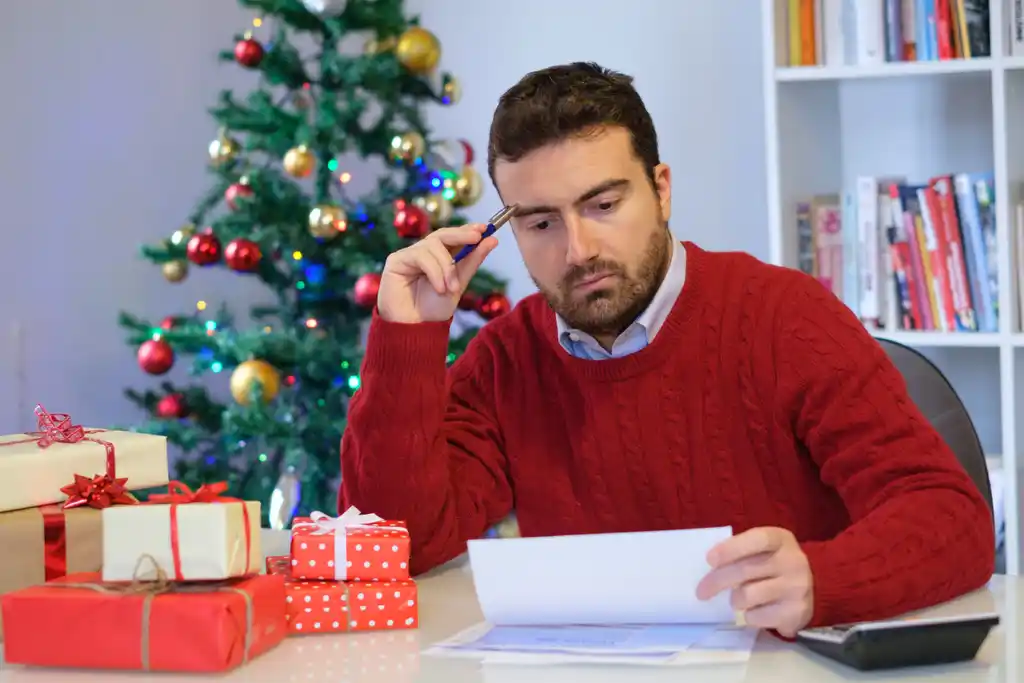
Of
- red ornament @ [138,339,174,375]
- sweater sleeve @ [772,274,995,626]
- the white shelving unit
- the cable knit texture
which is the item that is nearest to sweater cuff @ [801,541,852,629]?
sweater sleeve @ [772,274,995,626]

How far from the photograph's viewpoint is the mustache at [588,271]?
4.72ft

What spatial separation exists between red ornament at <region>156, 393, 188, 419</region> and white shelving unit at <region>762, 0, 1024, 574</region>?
54.0 inches

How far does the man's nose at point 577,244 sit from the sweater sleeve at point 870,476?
230 mm

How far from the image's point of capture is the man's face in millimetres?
1436

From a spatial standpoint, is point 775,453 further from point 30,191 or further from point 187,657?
point 30,191

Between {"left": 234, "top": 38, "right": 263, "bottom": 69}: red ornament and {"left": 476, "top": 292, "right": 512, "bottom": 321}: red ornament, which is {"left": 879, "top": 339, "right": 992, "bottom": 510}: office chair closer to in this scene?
{"left": 476, "top": 292, "right": 512, "bottom": 321}: red ornament

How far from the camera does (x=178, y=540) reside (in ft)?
3.43

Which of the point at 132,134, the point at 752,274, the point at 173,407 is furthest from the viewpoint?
the point at 132,134

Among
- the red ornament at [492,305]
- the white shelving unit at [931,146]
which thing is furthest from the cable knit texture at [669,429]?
the red ornament at [492,305]

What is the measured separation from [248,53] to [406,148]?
39 cm

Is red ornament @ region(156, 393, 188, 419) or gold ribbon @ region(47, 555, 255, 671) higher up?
red ornament @ region(156, 393, 188, 419)

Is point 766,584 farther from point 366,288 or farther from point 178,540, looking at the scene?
point 366,288

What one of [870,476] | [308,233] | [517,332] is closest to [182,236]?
[308,233]

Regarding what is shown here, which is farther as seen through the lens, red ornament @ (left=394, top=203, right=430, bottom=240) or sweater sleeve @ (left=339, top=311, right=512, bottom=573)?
red ornament @ (left=394, top=203, right=430, bottom=240)
